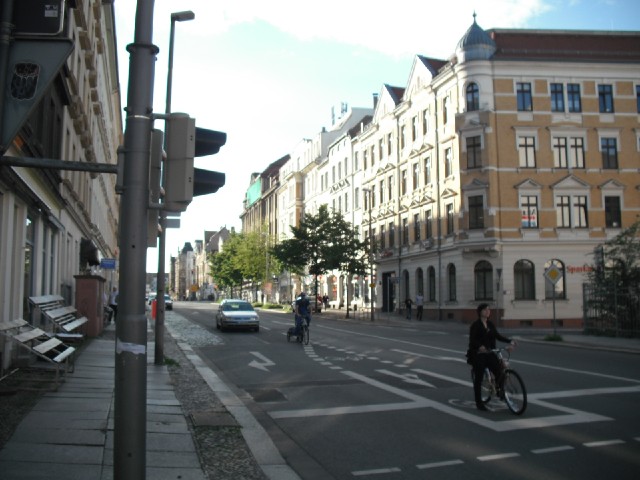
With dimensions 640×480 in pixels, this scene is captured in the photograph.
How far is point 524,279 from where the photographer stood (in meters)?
38.6

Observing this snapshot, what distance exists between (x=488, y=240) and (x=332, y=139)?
3942cm

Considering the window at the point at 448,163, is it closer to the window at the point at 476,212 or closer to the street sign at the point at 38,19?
the window at the point at 476,212

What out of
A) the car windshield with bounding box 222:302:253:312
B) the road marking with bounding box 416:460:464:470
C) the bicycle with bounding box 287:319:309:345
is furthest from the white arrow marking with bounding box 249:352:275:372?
the car windshield with bounding box 222:302:253:312

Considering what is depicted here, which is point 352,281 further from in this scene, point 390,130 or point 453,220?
point 453,220

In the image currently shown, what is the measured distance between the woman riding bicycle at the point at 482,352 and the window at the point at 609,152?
34183mm

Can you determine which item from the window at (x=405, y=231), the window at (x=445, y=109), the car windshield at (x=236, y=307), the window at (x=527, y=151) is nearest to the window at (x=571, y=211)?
the window at (x=527, y=151)

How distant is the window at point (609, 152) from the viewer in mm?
39750

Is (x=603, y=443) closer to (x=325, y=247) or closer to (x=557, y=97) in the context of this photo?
(x=557, y=97)

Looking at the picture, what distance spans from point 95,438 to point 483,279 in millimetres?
34484

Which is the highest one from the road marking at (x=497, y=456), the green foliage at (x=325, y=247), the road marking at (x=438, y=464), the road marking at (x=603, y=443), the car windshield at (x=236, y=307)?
the green foliage at (x=325, y=247)

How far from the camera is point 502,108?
3941 centimetres

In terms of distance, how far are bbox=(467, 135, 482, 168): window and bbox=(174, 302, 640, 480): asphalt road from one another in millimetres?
23781

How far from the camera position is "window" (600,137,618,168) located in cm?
3975

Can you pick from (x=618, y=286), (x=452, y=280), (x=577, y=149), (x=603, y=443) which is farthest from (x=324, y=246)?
(x=603, y=443)
